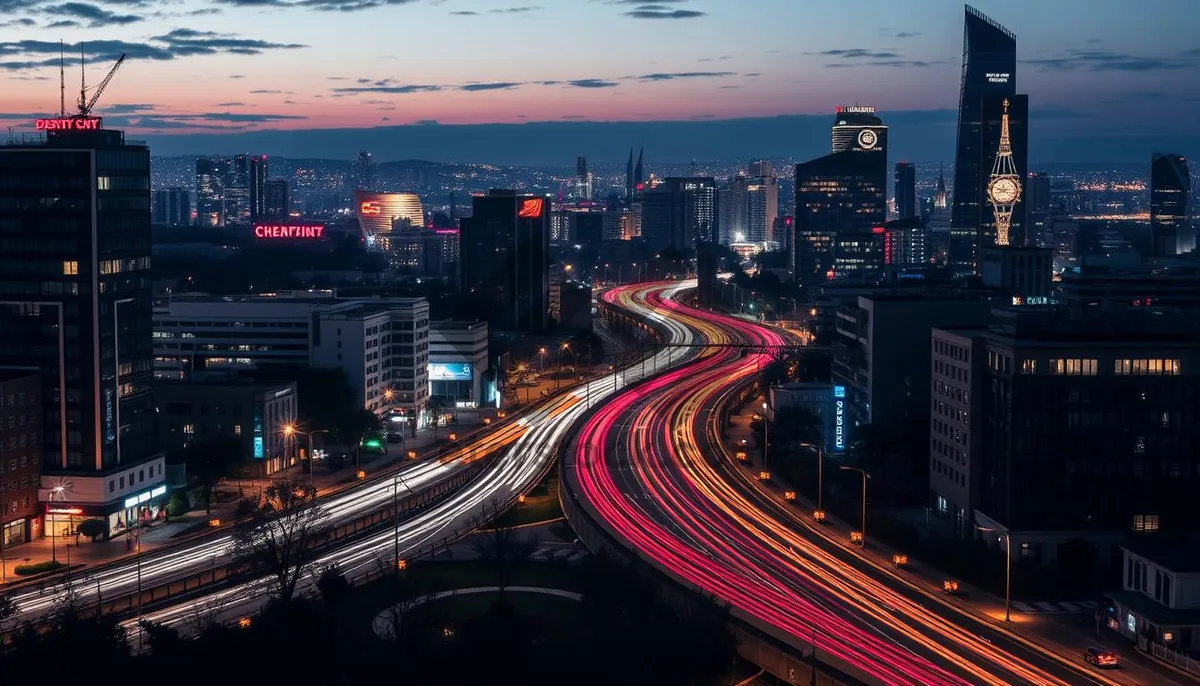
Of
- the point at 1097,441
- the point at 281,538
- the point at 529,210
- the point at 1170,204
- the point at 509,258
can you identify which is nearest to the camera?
the point at 281,538

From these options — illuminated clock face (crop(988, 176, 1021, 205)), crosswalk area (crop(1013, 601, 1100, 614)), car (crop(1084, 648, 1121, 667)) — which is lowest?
crosswalk area (crop(1013, 601, 1100, 614))

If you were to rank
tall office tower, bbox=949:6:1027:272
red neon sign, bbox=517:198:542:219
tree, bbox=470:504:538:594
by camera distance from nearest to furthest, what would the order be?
tree, bbox=470:504:538:594
red neon sign, bbox=517:198:542:219
tall office tower, bbox=949:6:1027:272

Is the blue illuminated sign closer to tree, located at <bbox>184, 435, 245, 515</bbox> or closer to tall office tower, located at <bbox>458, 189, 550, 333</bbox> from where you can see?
tree, located at <bbox>184, 435, 245, 515</bbox>

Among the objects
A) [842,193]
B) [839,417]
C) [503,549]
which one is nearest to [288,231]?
[842,193]

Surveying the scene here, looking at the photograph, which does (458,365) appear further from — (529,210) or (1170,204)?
(1170,204)

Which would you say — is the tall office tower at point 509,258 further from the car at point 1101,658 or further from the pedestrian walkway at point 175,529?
the car at point 1101,658

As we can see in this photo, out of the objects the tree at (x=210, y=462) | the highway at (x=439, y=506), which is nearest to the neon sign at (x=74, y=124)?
the tree at (x=210, y=462)

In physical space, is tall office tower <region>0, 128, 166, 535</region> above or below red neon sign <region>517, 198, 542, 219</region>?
below

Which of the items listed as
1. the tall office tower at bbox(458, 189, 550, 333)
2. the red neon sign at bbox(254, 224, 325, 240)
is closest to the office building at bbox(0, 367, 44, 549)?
the tall office tower at bbox(458, 189, 550, 333)
